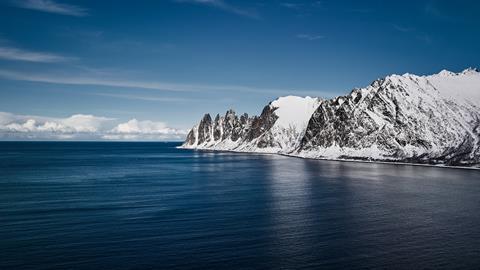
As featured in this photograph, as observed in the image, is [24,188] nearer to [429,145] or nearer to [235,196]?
[235,196]

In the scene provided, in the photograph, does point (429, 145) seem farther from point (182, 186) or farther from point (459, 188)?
point (182, 186)

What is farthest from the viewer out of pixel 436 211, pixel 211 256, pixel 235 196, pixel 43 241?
pixel 235 196

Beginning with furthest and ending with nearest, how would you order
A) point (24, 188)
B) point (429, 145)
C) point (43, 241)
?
point (429, 145) < point (24, 188) < point (43, 241)

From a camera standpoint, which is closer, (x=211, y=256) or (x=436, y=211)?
(x=211, y=256)

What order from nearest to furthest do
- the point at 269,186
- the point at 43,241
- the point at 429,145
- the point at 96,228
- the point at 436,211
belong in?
1. the point at 43,241
2. the point at 96,228
3. the point at 436,211
4. the point at 269,186
5. the point at 429,145

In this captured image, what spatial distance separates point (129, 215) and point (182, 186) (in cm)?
4145

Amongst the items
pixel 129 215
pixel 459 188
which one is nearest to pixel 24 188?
pixel 129 215

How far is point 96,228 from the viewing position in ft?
179

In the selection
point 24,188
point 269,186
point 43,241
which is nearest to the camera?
point 43,241

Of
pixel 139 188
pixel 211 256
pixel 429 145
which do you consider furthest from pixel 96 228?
pixel 429 145

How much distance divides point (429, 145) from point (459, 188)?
97.7m

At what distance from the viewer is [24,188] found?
→ 97625 millimetres

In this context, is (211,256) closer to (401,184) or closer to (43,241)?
(43,241)

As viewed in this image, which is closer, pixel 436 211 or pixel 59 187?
pixel 436 211
